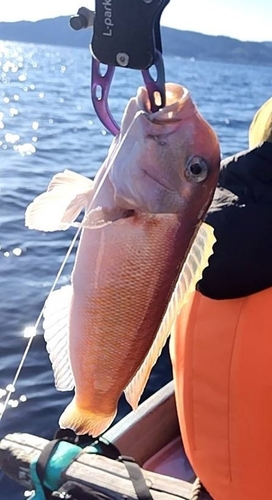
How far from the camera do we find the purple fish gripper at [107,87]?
5.75 feet

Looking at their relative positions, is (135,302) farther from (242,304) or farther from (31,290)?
(31,290)

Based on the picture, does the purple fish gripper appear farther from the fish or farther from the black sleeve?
the black sleeve

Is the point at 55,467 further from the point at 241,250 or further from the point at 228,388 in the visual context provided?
the point at 241,250

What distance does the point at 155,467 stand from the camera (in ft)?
14.4

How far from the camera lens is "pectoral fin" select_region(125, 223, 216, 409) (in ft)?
6.64

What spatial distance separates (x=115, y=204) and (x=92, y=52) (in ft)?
1.29

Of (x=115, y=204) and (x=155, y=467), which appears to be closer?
(x=115, y=204)

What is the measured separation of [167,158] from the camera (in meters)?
1.95

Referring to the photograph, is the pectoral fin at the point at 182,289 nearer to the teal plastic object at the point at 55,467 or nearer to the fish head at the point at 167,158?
the fish head at the point at 167,158

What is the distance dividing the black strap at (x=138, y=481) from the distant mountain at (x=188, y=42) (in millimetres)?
89582

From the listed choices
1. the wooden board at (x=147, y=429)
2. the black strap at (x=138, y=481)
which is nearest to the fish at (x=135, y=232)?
the black strap at (x=138, y=481)

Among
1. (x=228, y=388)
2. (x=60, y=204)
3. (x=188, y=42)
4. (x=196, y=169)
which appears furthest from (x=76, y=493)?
(x=188, y=42)

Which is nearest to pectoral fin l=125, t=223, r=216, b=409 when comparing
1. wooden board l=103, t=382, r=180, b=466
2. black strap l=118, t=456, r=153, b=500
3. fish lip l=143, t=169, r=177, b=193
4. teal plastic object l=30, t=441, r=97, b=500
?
fish lip l=143, t=169, r=177, b=193

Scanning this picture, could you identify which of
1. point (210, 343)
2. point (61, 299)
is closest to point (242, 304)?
point (210, 343)
